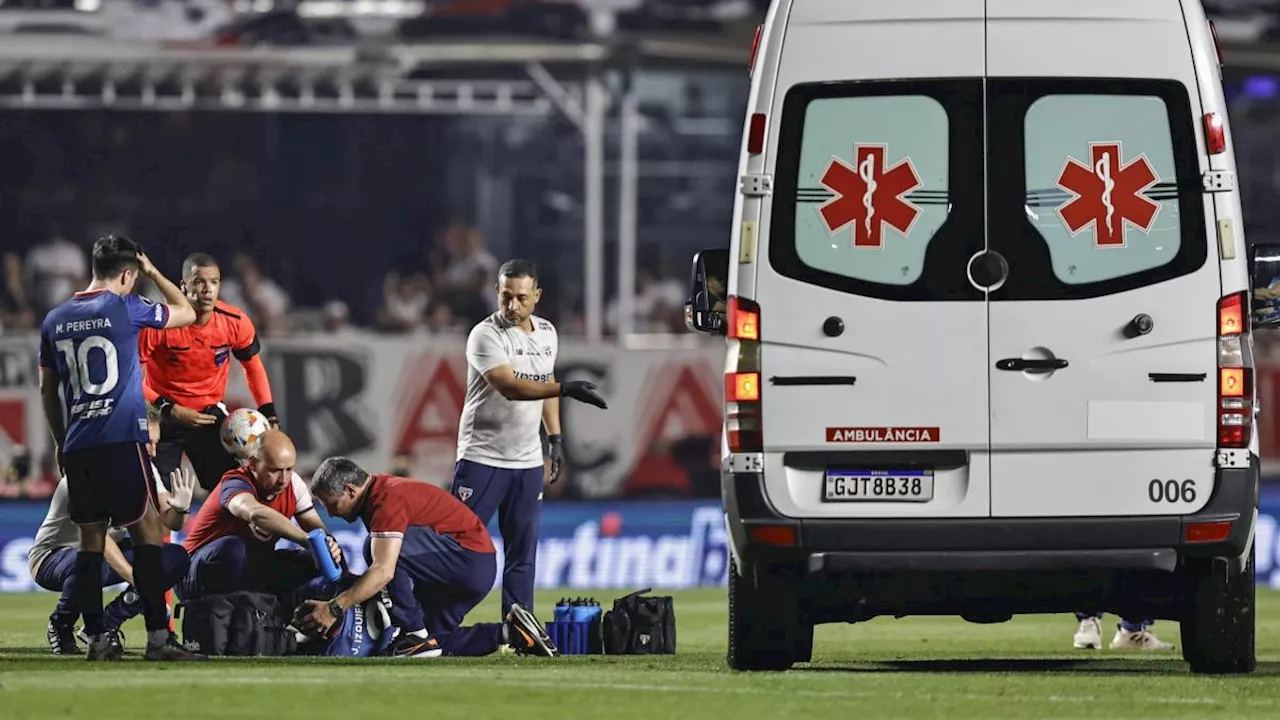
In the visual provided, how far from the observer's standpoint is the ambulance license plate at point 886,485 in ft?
34.5

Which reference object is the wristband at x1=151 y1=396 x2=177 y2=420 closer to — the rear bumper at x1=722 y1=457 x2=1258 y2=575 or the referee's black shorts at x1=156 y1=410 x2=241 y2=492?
the referee's black shorts at x1=156 y1=410 x2=241 y2=492

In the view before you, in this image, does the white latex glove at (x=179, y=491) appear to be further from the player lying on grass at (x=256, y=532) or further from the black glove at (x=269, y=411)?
the player lying on grass at (x=256, y=532)

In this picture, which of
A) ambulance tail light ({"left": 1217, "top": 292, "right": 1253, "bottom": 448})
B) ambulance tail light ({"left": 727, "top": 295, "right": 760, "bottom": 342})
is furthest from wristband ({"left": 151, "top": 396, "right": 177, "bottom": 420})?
ambulance tail light ({"left": 1217, "top": 292, "right": 1253, "bottom": 448})

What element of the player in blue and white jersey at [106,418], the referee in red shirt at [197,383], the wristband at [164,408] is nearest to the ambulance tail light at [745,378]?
the player in blue and white jersey at [106,418]

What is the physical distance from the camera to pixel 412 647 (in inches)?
510

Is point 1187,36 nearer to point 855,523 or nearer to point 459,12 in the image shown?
point 855,523

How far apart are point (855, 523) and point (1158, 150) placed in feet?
5.84

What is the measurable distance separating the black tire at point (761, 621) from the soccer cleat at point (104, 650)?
2693 mm

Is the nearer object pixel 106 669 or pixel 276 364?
pixel 106 669

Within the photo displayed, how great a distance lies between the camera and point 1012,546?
10.5 metres

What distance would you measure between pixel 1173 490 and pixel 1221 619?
2.30 ft

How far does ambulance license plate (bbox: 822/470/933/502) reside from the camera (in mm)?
10523

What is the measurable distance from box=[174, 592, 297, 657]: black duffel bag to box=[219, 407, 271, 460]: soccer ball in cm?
89

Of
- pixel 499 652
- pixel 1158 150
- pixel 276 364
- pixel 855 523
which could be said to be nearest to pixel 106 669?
pixel 499 652
